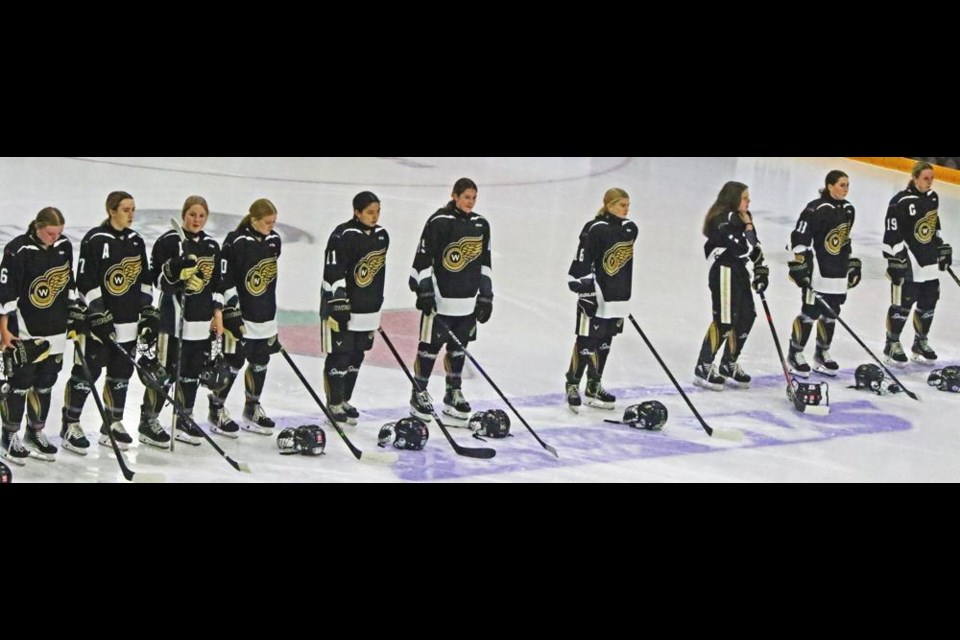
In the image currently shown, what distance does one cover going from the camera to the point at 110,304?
7.55m

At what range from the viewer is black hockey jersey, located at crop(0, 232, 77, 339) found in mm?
7242

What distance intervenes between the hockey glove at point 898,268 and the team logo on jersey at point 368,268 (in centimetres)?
310

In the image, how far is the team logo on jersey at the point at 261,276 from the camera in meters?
7.80

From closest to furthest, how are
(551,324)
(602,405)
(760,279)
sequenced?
(602,405) < (760,279) < (551,324)

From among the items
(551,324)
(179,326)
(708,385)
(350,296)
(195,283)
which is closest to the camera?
(195,283)

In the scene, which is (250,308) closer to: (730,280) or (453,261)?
(453,261)

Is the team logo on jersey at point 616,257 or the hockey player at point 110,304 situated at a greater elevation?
the team logo on jersey at point 616,257

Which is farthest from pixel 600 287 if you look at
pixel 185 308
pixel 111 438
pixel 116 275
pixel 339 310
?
pixel 111 438

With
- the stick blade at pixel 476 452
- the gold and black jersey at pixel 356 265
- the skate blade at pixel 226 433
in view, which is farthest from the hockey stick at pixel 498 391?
the skate blade at pixel 226 433

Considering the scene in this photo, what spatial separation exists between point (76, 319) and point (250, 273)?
790mm

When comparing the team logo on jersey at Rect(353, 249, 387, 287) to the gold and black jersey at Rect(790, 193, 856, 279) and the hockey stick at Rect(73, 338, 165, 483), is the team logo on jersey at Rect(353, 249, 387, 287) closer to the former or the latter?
the hockey stick at Rect(73, 338, 165, 483)

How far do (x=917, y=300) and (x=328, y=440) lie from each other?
359cm

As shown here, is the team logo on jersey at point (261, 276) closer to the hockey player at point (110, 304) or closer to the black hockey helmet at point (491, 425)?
the hockey player at point (110, 304)

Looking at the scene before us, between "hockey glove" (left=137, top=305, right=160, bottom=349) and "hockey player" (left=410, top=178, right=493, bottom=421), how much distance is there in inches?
47.8
